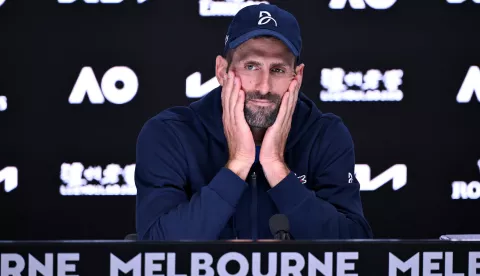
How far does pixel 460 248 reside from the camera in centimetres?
115

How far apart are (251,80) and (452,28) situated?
5.63 ft

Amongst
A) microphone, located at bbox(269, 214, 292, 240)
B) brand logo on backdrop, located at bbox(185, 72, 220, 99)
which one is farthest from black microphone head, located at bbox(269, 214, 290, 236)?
brand logo on backdrop, located at bbox(185, 72, 220, 99)

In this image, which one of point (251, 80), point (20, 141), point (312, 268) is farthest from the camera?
point (20, 141)

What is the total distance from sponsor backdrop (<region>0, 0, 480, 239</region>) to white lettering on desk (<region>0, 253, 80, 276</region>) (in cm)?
223

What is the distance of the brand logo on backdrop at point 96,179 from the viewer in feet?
10.9

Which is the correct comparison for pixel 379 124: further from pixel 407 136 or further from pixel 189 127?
pixel 189 127

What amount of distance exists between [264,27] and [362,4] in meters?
1.50

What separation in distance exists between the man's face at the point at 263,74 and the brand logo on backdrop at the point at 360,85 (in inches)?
53.3

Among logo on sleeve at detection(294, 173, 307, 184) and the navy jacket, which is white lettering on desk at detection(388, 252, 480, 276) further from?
logo on sleeve at detection(294, 173, 307, 184)

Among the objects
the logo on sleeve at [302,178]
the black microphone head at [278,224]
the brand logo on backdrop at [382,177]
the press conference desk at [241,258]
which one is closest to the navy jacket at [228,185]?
the logo on sleeve at [302,178]

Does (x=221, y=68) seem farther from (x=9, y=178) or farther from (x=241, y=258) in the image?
(x=9, y=178)

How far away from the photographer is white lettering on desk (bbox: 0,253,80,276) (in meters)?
1.11

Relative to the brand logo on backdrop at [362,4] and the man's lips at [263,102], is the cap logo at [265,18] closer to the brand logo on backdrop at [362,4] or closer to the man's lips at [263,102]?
the man's lips at [263,102]

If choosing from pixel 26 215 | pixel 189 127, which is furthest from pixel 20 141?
pixel 189 127
